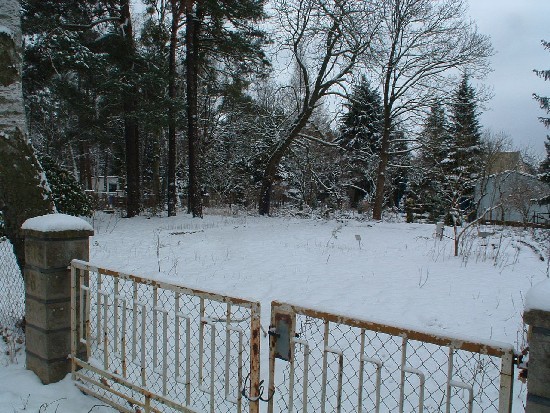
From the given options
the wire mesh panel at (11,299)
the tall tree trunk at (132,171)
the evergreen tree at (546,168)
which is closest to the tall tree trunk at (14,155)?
the wire mesh panel at (11,299)

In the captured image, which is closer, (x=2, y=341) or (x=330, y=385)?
(x=330, y=385)

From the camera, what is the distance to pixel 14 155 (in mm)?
4355

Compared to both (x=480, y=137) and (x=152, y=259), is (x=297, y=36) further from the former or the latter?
(x=480, y=137)

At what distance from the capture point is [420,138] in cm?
1944

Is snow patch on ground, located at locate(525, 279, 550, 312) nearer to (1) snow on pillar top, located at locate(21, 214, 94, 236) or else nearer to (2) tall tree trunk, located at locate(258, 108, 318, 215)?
(1) snow on pillar top, located at locate(21, 214, 94, 236)

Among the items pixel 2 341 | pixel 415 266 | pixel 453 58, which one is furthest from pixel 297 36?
pixel 2 341

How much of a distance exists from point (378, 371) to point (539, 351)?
0.72 metres

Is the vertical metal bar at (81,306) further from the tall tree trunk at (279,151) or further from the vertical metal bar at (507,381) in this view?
the tall tree trunk at (279,151)

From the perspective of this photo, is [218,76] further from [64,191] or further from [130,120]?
[64,191]

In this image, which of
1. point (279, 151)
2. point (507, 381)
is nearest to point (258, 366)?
point (507, 381)

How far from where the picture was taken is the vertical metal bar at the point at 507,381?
171 cm

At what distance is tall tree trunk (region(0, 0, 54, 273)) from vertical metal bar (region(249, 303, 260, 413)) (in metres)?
3.26

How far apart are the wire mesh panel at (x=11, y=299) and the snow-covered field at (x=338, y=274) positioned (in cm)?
78

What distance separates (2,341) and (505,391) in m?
4.88
